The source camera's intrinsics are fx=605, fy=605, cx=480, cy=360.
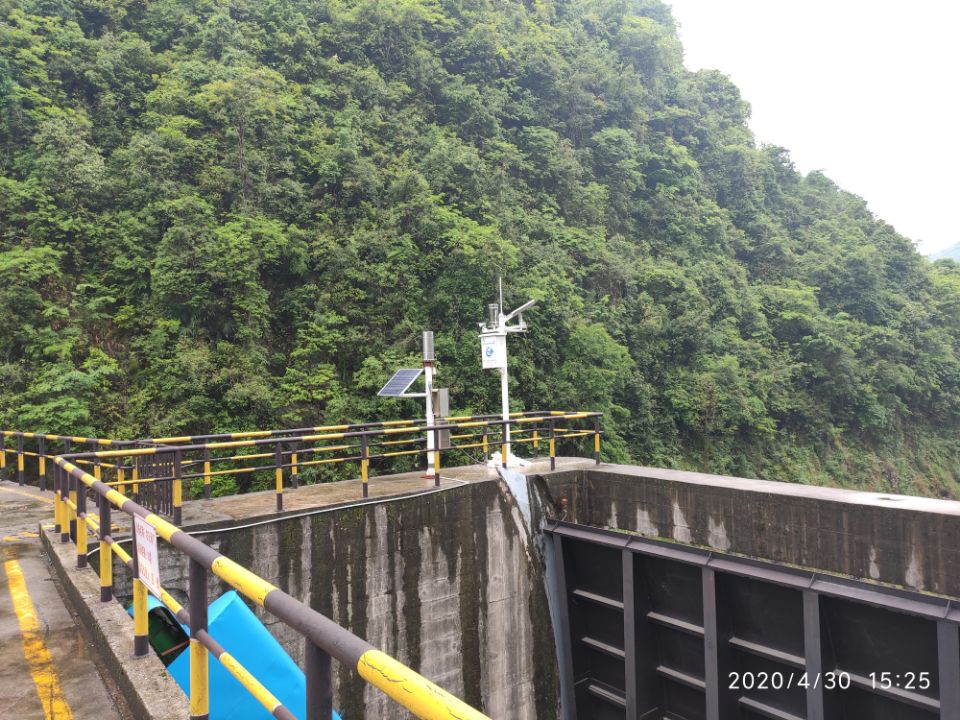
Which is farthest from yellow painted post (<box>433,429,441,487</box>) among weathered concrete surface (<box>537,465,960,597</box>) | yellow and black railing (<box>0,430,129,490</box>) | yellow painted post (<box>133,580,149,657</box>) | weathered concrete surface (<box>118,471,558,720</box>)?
yellow and black railing (<box>0,430,129,490</box>)

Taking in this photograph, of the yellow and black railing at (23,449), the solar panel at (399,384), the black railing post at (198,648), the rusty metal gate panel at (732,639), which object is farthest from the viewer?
the yellow and black railing at (23,449)

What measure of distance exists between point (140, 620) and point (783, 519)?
24.6 ft

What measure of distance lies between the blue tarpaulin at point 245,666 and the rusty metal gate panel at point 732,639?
533cm

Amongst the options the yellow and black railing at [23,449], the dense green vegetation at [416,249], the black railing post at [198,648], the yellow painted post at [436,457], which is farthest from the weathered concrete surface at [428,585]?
the dense green vegetation at [416,249]

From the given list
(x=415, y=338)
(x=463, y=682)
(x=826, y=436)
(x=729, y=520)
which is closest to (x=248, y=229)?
(x=415, y=338)

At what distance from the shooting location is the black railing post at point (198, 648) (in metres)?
2.51

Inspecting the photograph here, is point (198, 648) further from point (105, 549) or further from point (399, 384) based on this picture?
point (399, 384)

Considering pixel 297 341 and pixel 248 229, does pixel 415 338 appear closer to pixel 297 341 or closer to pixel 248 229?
pixel 297 341

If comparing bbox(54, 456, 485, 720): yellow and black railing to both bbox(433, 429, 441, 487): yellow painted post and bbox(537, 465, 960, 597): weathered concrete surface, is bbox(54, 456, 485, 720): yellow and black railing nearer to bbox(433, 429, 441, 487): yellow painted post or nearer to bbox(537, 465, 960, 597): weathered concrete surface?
bbox(433, 429, 441, 487): yellow painted post

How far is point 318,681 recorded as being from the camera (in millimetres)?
1700

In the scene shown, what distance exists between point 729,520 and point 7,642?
8060mm

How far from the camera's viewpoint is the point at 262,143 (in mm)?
20531

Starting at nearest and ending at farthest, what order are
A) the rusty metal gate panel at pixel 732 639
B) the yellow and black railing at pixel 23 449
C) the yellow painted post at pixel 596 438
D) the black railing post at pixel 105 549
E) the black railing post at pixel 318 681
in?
the black railing post at pixel 318 681, the black railing post at pixel 105 549, the rusty metal gate panel at pixel 732 639, the yellow painted post at pixel 596 438, the yellow and black railing at pixel 23 449

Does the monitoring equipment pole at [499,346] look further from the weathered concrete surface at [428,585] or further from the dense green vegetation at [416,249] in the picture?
the dense green vegetation at [416,249]
